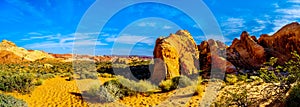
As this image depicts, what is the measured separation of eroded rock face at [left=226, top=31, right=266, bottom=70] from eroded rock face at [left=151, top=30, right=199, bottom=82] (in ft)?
12.3

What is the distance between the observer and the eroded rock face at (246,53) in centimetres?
2094

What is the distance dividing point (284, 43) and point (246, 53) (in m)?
2.84

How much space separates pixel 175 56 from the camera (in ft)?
56.9

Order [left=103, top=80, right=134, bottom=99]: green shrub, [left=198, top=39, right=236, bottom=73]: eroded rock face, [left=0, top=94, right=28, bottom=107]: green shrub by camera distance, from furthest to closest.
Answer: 1. [left=198, top=39, right=236, bottom=73]: eroded rock face
2. [left=103, top=80, right=134, bottom=99]: green shrub
3. [left=0, top=94, right=28, bottom=107]: green shrub

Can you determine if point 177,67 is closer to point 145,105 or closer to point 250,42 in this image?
point 145,105

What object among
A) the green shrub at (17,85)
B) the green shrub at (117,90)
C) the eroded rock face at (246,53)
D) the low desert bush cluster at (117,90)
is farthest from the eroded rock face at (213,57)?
the green shrub at (17,85)

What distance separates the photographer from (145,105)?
36.8 ft

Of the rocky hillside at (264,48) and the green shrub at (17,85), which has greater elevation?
the rocky hillside at (264,48)

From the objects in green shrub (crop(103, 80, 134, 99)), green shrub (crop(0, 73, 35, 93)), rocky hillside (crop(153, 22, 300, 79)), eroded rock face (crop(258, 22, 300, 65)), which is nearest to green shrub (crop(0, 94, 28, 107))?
green shrub (crop(0, 73, 35, 93))

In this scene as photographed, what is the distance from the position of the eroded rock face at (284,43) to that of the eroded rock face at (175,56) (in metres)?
6.06

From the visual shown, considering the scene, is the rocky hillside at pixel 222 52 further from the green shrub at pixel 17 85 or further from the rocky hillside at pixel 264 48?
the green shrub at pixel 17 85

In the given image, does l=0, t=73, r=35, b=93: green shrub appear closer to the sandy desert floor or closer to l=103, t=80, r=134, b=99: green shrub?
the sandy desert floor

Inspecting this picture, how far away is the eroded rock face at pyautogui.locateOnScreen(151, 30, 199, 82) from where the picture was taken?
53.1 feet

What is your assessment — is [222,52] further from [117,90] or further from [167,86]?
[117,90]
